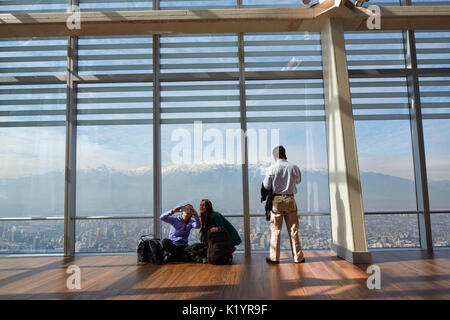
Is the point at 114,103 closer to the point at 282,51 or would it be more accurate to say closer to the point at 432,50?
the point at 282,51

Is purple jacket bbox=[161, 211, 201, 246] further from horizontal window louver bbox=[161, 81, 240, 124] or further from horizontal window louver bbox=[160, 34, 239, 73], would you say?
horizontal window louver bbox=[160, 34, 239, 73]

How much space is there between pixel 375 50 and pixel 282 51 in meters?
1.66

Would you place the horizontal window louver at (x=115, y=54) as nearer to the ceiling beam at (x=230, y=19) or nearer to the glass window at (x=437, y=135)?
the ceiling beam at (x=230, y=19)

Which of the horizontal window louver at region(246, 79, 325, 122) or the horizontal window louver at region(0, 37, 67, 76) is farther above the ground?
the horizontal window louver at region(0, 37, 67, 76)

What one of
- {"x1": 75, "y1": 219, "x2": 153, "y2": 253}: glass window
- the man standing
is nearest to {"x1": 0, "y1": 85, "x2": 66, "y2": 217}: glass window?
{"x1": 75, "y1": 219, "x2": 153, "y2": 253}: glass window

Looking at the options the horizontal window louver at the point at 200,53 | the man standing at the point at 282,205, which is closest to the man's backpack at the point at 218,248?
the man standing at the point at 282,205

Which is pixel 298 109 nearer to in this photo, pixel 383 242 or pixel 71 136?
pixel 383 242

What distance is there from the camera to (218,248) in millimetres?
4715

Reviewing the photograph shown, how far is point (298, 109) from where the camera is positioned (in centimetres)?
597

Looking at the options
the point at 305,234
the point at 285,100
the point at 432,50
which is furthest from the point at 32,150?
the point at 432,50

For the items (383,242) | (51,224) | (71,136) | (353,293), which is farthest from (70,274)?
(383,242)

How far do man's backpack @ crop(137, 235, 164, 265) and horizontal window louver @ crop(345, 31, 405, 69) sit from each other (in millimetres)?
4468

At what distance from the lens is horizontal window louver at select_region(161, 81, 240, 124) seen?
598 cm
